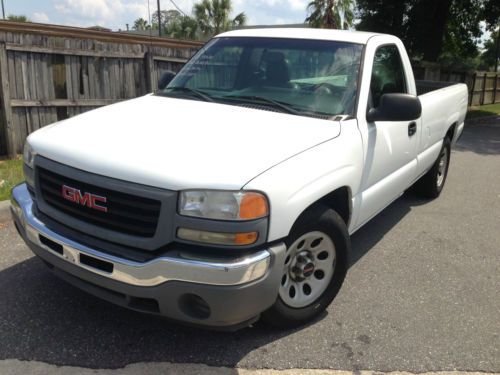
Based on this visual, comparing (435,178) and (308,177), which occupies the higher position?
(308,177)

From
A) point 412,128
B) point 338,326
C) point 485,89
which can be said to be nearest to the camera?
point 338,326

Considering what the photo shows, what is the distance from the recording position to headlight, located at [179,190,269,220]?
95.7 inches

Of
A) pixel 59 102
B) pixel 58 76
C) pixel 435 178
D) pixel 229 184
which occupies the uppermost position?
pixel 58 76

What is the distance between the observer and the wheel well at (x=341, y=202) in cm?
332

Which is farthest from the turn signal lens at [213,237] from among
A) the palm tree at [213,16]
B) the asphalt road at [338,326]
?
the palm tree at [213,16]

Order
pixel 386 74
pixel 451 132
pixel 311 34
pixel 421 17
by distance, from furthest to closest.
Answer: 1. pixel 421 17
2. pixel 451 132
3. pixel 386 74
4. pixel 311 34

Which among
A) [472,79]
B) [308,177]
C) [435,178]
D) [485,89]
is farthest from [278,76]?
[485,89]

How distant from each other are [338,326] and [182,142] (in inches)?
62.7

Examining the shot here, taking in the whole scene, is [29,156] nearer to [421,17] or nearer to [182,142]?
[182,142]

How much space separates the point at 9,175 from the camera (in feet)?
19.6

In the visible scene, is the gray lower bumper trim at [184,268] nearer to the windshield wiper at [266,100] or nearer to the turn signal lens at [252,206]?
the turn signal lens at [252,206]

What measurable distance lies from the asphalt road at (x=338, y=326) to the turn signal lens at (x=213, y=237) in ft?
2.70

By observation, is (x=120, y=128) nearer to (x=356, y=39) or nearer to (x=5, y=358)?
(x=5, y=358)

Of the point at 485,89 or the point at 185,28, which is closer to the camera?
the point at 485,89
